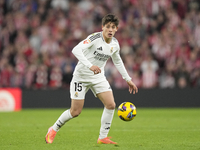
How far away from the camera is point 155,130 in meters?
8.56

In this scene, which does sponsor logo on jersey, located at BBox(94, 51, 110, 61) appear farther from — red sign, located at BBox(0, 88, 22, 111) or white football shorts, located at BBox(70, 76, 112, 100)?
red sign, located at BBox(0, 88, 22, 111)

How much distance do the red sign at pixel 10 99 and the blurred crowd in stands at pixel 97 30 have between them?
50 cm

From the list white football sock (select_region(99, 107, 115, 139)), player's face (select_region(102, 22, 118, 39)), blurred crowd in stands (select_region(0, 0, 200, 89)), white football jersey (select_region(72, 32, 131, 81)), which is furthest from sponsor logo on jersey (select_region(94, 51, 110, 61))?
blurred crowd in stands (select_region(0, 0, 200, 89))

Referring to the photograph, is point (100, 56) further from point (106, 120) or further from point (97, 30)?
point (97, 30)

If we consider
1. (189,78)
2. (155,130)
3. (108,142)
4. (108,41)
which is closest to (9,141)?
(108,142)

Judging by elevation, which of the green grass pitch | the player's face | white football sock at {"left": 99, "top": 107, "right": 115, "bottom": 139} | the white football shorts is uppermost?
the player's face

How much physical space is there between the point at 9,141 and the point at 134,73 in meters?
8.92

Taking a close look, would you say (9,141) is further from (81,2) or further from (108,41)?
(81,2)

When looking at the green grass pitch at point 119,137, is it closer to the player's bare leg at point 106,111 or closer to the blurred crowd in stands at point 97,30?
the player's bare leg at point 106,111

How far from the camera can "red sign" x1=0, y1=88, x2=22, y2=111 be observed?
1459 centimetres

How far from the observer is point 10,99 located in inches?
581

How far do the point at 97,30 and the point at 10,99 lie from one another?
4916mm

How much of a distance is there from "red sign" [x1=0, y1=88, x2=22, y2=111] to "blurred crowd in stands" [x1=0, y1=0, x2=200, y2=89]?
50 cm

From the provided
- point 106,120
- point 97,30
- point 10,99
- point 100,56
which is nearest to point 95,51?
point 100,56
